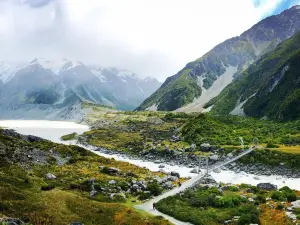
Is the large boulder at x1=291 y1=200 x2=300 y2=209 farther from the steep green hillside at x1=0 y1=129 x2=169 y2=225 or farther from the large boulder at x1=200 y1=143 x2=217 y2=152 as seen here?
the large boulder at x1=200 y1=143 x2=217 y2=152

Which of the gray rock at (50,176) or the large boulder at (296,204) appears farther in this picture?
the gray rock at (50,176)

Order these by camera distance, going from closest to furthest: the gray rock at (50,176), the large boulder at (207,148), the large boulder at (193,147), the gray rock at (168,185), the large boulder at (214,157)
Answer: the gray rock at (168,185) → the gray rock at (50,176) → the large boulder at (214,157) → the large boulder at (207,148) → the large boulder at (193,147)

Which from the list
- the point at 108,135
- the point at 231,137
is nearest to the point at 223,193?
the point at 231,137

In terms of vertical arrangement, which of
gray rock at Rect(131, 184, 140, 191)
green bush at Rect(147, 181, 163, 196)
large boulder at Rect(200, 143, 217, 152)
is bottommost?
large boulder at Rect(200, 143, 217, 152)

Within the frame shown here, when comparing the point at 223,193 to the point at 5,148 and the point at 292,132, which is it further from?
the point at 292,132

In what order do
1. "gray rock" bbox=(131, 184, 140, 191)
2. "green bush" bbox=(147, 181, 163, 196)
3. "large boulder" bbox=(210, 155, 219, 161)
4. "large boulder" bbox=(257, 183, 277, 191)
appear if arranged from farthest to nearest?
"large boulder" bbox=(210, 155, 219, 161) → "large boulder" bbox=(257, 183, 277, 191) → "gray rock" bbox=(131, 184, 140, 191) → "green bush" bbox=(147, 181, 163, 196)

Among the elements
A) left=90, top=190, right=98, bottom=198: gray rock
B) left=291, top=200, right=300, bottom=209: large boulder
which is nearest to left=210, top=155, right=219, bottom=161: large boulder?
left=291, top=200, right=300, bottom=209: large boulder

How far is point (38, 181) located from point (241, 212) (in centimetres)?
3292

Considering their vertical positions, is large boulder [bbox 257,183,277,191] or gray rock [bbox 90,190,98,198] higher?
gray rock [bbox 90,190,98,198]

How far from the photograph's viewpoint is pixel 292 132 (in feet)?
400

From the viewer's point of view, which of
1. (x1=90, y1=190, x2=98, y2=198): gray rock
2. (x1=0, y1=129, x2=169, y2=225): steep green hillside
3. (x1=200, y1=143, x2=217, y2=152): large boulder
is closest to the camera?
(x1=0, y1=129, x2=169, y2=225): steep green hillside

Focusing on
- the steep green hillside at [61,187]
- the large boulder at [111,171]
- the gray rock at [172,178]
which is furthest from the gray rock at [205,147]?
the large boulder at [111,171]

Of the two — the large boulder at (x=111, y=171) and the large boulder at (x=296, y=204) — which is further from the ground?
the large boulder at (x=111, y=171)

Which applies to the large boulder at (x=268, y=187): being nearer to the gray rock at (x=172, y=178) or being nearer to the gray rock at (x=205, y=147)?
the gray rock at (x=172, y=178)
